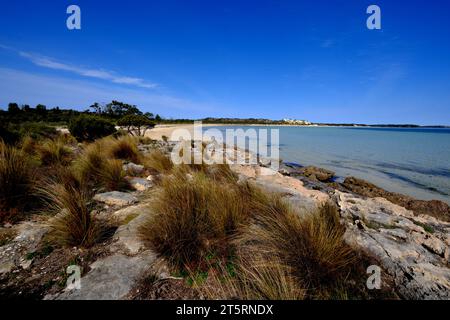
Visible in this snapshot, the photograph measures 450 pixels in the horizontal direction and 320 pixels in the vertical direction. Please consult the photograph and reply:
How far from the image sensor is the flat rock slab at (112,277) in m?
1.75

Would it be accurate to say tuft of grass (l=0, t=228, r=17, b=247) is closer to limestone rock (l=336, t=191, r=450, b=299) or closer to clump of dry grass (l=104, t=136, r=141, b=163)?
limestone rock (l=336, t=191, r=450, b=299)

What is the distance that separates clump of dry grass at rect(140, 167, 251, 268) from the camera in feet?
7.27

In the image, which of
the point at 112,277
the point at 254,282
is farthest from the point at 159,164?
the point at 254,282

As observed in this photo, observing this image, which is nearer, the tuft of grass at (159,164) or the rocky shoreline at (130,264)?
the rocky shoreline at (130,264)

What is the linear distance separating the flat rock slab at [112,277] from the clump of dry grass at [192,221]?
22 centimetres

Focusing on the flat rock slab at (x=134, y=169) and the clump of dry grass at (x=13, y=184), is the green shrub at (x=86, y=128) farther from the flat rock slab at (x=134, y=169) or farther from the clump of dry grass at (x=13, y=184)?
the clump of dry grass at (x=13, y=184)

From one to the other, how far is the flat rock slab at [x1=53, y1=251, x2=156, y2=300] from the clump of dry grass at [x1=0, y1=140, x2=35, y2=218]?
6.17ft

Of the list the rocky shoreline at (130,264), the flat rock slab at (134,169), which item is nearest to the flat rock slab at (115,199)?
the rocky shoreline at (130,264)

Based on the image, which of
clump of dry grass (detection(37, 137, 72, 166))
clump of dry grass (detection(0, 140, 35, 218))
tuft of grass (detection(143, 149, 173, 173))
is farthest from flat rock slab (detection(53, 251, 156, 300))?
clump of dry grass (detection(37, 137, 72, 166))

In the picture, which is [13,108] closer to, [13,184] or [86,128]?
[86,128]

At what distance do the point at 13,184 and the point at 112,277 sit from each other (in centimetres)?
241

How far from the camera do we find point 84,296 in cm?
173

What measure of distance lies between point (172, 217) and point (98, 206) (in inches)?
70.6
